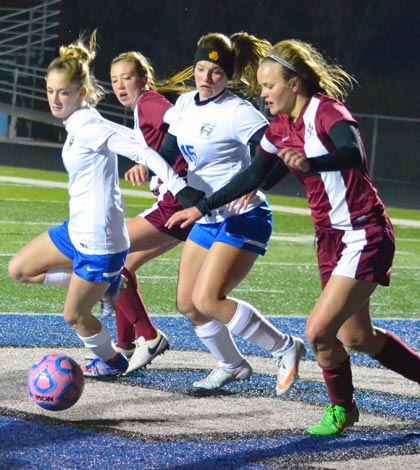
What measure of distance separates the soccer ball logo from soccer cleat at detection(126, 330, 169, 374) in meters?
1.12

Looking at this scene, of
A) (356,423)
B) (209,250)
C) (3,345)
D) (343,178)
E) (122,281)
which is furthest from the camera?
(3,345)

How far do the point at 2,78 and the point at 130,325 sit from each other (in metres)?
29.8

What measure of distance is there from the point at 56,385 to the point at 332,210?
5.34 ft

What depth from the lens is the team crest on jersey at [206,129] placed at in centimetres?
712

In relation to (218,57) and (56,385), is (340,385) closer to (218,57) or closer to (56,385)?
Result: (56,385)

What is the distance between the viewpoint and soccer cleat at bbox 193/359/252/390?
7184mm

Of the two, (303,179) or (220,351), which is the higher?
(303,179)

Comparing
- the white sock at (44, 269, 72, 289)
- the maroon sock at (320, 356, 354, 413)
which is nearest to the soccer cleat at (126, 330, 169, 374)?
the white sock at (44, 269, 72, 289)

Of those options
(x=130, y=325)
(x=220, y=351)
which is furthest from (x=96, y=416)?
(x=130, y=325)

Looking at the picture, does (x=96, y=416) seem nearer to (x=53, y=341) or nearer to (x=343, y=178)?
(x=343, y=178)

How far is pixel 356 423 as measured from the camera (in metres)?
6.46

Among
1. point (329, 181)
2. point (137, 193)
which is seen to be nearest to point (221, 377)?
point (329, 181)

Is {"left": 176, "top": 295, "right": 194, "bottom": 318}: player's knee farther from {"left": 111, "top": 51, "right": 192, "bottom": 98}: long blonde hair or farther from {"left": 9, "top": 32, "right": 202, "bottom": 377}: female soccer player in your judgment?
{"left": 111, "top": 51, "right": 192, "bottom": 98}: long blonde hair

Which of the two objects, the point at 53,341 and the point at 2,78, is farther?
the point at 2,78
